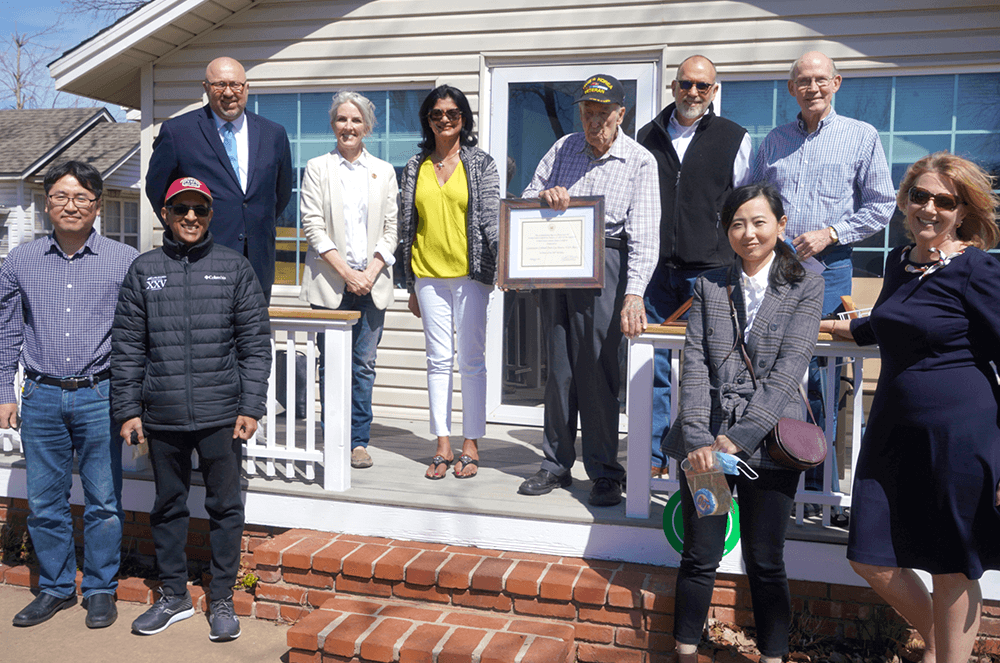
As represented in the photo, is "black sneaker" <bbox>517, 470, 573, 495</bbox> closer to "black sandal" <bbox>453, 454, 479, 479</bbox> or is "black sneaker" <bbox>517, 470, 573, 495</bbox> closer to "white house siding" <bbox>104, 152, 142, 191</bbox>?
"black sandal" <bbox>453, 454, 479, 479</bbox>

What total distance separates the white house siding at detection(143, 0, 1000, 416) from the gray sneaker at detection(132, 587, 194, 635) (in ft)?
8.39

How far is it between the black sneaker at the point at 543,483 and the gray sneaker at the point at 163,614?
1.58 meters

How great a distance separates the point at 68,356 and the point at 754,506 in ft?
9.41

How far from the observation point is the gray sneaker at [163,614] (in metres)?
3.38

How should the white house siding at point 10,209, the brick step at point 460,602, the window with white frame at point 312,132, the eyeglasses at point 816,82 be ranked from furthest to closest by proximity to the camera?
the white house siding at point 10,209 < the window with white frame at point 312,132 < the eyeglasses at point 816,82 < the brick step at point 460,602

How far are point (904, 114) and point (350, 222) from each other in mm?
3532

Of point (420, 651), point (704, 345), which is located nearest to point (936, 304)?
point (704, 345)

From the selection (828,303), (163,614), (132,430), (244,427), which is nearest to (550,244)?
(828,303)

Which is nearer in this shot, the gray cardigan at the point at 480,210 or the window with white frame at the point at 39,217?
the gray cardigan at the point at 480,210

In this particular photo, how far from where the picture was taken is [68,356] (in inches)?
135

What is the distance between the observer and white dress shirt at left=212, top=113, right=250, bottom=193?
153 inches

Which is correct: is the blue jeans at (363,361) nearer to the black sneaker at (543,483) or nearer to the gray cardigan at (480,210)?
the gray cardigan at (480,210)

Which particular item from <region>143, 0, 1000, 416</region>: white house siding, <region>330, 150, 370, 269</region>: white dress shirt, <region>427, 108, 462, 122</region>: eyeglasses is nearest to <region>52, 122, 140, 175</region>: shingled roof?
<region>143, 0, 1000, 416</region>: white house siding

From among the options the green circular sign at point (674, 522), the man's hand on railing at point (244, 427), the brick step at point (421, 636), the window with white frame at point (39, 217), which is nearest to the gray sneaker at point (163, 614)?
the brick step at point (421, 636)
